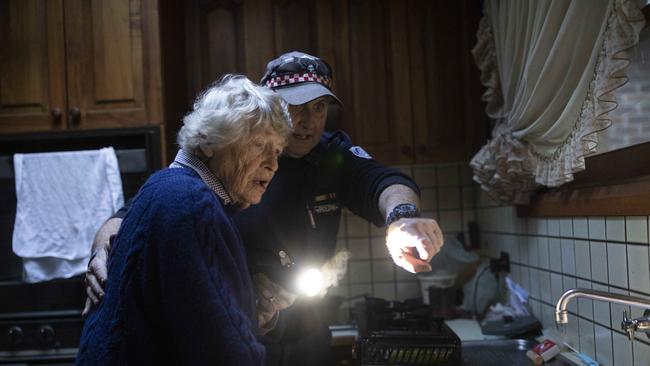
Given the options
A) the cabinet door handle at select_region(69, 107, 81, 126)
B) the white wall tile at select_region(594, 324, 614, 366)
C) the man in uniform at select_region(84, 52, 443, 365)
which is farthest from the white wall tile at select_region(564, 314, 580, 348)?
the cabinet door handle at select_region(69, 107, 81, 126)

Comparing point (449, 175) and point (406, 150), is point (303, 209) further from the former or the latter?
point (449, 175)

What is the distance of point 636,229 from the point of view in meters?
1.30

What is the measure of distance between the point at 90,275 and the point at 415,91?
1.71m

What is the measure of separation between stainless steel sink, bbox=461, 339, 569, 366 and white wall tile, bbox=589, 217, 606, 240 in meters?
0.42

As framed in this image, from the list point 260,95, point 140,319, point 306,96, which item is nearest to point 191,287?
point 140,319

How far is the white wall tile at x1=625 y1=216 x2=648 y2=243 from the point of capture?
127 cm

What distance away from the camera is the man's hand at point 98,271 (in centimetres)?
111

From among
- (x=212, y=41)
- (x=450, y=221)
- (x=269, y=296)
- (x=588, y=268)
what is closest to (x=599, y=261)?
(x=588, y=268)

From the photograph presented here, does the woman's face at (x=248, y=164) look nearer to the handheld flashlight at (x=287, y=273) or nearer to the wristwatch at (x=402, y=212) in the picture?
the handheld flashlight at (x=287, y=273)

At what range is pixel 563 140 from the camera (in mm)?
1533

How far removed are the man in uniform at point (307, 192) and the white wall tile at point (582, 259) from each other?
583mm

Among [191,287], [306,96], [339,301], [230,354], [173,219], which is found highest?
[306,96]

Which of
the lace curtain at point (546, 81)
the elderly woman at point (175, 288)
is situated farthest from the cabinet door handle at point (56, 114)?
the lace curtain at point (546, 81)

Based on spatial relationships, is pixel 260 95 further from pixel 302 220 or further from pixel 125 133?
pixel 125 133
